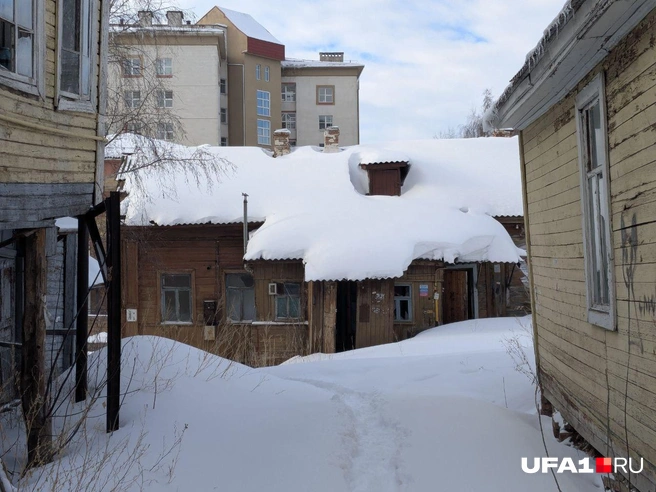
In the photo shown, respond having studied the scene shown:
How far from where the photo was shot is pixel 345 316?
54.1 feet

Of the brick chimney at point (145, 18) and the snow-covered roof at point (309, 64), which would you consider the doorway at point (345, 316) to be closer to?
the brick chimney at point (145, 18)

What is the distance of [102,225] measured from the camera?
15.1 m

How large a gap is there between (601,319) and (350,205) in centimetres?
1237

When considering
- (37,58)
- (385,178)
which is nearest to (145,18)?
(37,58)

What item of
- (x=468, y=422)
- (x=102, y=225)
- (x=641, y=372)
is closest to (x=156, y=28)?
(x=102, y=225)

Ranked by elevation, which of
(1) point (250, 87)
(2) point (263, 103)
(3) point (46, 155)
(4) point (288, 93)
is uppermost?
(4) point (288, 93)

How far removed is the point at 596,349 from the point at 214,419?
343 centimetres

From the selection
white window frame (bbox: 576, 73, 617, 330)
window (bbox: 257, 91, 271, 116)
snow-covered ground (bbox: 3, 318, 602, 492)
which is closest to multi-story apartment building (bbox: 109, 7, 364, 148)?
window (bbox: 257, 91, 271, 116)

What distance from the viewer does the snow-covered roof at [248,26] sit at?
42062 millimetres

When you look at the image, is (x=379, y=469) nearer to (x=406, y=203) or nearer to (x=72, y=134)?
(x=72, y=134)

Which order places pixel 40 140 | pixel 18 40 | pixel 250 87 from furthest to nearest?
pixel 250 87 < pixel 40 140 < pixel 18 40

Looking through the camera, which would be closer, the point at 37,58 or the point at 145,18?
the point at 37,58

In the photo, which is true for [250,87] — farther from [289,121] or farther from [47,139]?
[47,139]

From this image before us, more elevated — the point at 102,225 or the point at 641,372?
the point at 102,225
